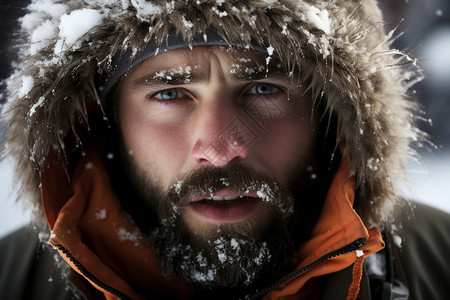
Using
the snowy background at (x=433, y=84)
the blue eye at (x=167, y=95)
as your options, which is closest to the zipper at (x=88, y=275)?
the blue eye at (x=167, y=95)

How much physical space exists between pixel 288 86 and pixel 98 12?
29.8 inches

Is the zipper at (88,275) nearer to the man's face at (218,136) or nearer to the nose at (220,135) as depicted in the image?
the man's face at (218,136)

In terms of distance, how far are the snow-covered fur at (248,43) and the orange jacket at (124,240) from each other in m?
0.11

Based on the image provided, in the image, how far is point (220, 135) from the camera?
4.51 feet

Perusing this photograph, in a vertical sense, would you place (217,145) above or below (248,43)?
below

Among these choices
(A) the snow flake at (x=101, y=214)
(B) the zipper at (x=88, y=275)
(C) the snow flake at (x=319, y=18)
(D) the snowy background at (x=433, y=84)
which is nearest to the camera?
(C) the snow flake at (x=319, y=18)

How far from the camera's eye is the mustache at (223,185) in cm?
140

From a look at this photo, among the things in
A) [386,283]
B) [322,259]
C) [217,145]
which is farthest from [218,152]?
[386,283]

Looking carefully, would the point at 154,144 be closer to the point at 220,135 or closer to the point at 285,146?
the point at 220,135

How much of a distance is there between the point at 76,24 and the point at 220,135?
A: 2.10 ft

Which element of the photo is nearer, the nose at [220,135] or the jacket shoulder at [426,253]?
the nose at [220,135]

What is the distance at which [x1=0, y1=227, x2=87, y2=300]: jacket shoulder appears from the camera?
178cm

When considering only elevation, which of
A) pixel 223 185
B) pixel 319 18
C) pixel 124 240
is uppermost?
pixel 319 18

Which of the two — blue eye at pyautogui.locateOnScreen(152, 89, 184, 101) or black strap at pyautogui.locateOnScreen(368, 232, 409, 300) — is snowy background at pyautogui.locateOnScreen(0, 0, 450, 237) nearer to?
black strap at pyautogui.locateOnScreen(368, 232, 409, 300)
